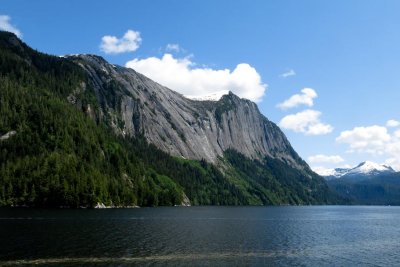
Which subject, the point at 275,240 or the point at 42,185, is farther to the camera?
the point at 42,185

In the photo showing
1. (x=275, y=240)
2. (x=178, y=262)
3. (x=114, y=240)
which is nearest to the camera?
(x=178, y=262)

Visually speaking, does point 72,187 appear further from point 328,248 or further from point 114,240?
point 328,248

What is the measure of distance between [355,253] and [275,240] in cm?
2147

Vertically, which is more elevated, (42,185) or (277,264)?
(42,185)

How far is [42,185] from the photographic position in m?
195

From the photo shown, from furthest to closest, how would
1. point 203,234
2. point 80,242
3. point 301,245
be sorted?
point 203,234 < point 301,245 < point 80,242

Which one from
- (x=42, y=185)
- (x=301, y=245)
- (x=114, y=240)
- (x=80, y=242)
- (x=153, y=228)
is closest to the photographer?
(x=80, y=242)

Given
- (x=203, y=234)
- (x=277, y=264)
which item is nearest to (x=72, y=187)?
(x=203, y=234)

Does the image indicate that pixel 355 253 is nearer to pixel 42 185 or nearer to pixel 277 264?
pixel 277 264

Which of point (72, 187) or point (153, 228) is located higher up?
point (72, 187)

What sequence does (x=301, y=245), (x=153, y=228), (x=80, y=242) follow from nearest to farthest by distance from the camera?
(x=80, y=242)
(x=301, y=245)
(x=153, y=228)

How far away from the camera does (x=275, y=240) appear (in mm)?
101188

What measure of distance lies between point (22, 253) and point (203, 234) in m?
51.0

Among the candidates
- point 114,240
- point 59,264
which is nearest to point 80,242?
point 114,240
